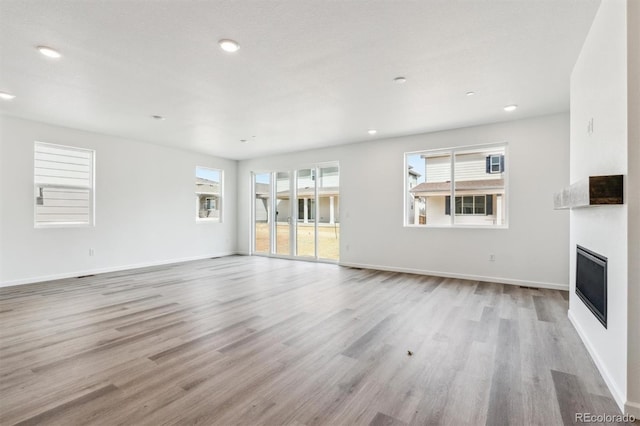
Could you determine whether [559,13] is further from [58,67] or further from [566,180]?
[58,67]

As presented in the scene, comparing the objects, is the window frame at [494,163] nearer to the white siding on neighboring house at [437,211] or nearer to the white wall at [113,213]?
the white siding on neighboring house at [437,211]

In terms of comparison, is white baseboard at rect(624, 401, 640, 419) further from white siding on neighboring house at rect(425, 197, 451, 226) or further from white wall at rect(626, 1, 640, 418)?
white siding on neighboring house at rect(425, 197, 451, 226)

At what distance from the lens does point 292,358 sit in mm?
2479

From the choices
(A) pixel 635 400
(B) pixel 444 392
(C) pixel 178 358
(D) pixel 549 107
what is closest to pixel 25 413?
(C) pixel 178 358

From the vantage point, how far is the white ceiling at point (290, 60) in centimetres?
229

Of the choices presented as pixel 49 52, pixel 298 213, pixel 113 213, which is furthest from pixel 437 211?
pixel 113 213

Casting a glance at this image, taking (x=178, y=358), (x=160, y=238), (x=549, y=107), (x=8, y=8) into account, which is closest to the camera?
(x=8, y=8)

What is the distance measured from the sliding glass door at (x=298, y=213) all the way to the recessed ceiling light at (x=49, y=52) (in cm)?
505

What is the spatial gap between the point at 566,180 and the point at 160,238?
764cm

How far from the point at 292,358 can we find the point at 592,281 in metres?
2.52

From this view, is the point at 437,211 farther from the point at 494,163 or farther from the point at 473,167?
the point at 494,163

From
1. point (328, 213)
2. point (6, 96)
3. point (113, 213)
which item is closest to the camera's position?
point (6, 96)

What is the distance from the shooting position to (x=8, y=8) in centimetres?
224

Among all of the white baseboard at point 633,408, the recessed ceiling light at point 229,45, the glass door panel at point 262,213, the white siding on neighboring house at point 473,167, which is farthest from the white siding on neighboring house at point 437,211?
the recessed ceiling light at point 229,45
